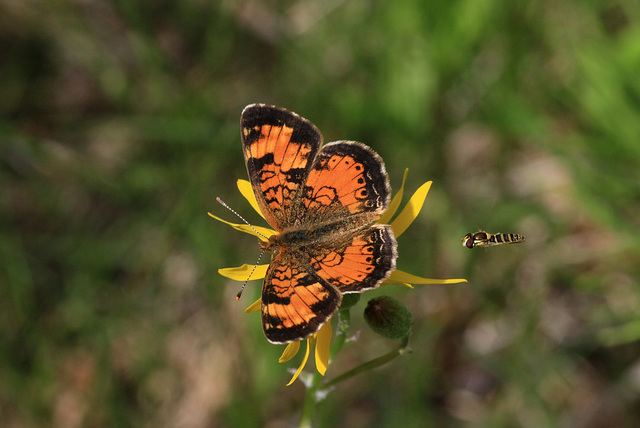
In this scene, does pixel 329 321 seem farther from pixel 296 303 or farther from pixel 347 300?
pixel 296 303

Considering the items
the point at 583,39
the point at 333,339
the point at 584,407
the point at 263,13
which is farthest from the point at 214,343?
the point at 583,39

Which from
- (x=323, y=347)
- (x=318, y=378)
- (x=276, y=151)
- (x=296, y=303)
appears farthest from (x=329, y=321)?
(x=276, y=151)

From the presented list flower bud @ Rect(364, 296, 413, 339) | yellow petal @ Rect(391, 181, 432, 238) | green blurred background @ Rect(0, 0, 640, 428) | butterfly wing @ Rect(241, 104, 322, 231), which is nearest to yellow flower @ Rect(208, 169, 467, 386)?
yellow petal @ Rect(391, 181, 432, 238)

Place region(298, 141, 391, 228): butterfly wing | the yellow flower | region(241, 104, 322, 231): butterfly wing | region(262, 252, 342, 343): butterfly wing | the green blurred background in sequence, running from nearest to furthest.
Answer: region(262, 252, 342, 343): butterfly wing → the yellow flower → region(298, 141, 391, 228): butterfly wing → region(241, 104, 322, 231): butterfly wing → the green blurred background

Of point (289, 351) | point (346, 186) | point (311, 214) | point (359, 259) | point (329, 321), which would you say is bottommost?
point (289, 351)

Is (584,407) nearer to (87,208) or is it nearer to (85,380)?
(85,380)

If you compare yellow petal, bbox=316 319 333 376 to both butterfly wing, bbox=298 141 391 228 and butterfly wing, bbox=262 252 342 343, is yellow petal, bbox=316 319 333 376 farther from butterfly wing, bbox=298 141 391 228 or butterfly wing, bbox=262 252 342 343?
butterfly wing, bbox=298 141 391 228

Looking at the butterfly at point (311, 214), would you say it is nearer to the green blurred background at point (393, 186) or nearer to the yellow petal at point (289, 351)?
the yellow petal at point (289, 351)
